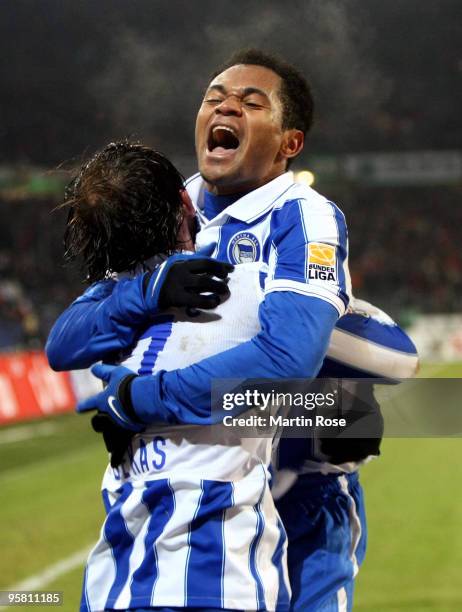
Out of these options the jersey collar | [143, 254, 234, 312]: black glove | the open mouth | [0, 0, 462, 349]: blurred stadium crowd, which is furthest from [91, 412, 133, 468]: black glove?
[0, 0, 462, 349]: blurred stadium crowd

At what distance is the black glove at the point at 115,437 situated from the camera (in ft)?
6.61

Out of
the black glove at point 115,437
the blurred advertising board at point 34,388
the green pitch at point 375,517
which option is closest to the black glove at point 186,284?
the black glove at point 115,437

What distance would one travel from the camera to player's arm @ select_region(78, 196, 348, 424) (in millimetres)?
1909

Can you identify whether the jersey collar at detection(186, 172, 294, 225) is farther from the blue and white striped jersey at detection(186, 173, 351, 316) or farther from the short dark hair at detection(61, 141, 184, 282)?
the short dark hair at detection(61, 141, 184, 282)

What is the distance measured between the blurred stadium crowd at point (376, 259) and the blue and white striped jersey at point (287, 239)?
6.97 metres

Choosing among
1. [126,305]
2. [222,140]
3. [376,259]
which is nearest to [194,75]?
[222,140]

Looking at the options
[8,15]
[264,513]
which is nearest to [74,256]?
[264,513]

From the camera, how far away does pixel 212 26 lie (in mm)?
4730

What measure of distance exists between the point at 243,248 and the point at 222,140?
306 millimetres

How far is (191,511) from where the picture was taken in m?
1.89

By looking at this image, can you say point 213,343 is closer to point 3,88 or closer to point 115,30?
point 115,30

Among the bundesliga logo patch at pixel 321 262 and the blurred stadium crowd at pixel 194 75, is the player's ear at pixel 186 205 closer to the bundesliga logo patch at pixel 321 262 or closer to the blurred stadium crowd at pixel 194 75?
the bundesliga logo patch at pixel 321 262

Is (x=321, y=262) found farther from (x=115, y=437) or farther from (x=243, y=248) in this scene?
(x=115, y=437)

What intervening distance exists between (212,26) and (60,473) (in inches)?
194
